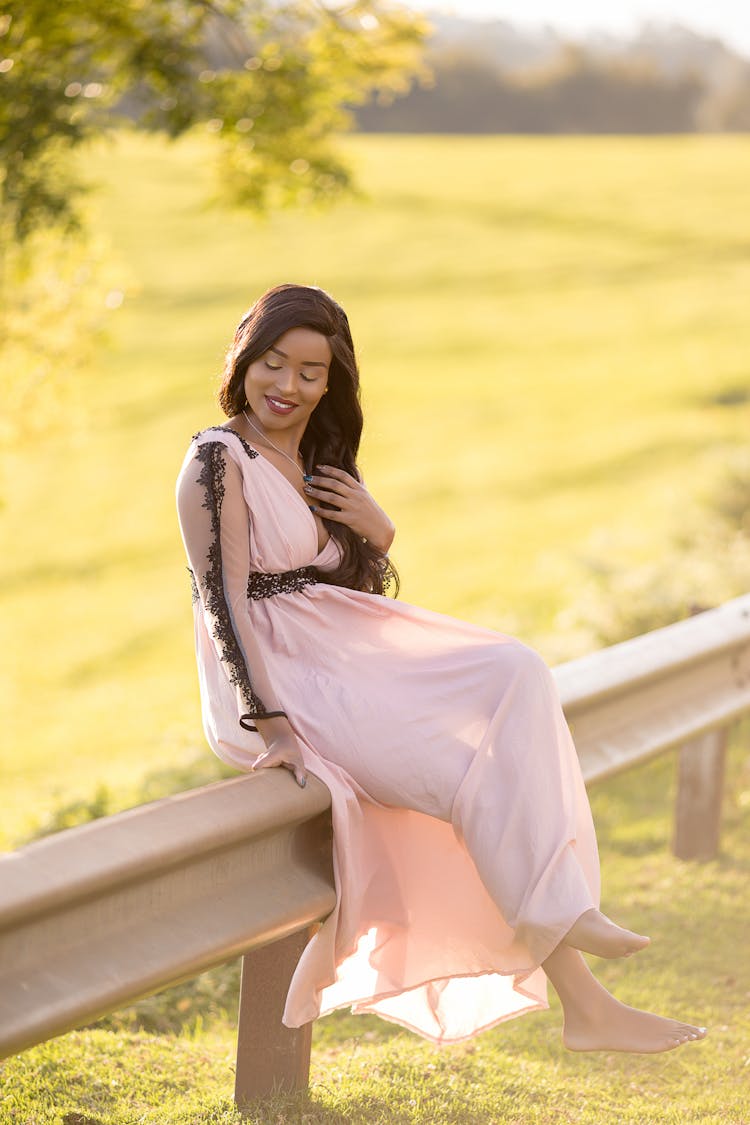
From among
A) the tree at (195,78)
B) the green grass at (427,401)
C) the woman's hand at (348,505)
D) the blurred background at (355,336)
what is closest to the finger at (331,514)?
the woman's hand at (348,505)

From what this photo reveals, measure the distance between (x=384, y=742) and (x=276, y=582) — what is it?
0.51 metres

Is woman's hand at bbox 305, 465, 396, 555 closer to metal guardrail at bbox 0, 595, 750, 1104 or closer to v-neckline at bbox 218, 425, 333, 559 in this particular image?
v-neckline at bbox 218, 425, 333, 559

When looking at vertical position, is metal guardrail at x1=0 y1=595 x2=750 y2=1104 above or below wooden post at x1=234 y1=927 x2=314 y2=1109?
above

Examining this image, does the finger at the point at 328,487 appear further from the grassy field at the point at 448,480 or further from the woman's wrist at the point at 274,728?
the grassy field at the point at 448,480

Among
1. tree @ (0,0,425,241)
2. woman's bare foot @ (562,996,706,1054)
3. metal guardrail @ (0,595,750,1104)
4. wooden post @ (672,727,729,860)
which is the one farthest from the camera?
tree @ (0,0,425,241)

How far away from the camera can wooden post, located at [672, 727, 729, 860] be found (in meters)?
4.83

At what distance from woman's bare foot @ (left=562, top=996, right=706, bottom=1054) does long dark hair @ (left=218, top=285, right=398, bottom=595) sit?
1199 mm

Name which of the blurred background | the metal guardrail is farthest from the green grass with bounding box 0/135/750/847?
the metal guardrail

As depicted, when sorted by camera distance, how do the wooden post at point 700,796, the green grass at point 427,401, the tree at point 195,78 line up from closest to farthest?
1. the wooden post at point 700,796
2. the tree at point 195,78
3. the green grass at point 427,401

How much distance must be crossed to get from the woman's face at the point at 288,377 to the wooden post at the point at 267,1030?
50.4 inches

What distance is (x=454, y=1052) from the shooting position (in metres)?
3.46

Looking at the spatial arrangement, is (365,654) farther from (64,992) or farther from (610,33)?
(610,33)

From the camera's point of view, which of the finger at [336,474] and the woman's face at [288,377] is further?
the finger at [336,474]

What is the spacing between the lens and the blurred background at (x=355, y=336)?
7738 mm
